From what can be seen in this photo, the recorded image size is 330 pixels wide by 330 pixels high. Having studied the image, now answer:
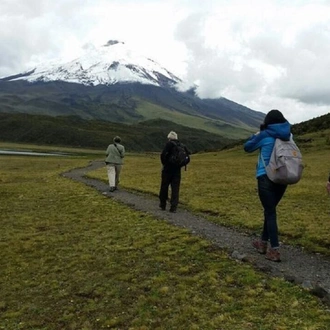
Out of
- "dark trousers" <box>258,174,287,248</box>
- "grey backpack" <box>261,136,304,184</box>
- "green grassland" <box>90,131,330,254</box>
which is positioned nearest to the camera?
"grey backpack" <box>261,136,304,184</box>

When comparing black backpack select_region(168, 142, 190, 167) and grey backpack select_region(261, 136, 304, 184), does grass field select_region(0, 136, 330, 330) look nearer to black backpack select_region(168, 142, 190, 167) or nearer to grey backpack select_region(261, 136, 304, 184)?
grey backpack select_region(261, 136, 304, 184)

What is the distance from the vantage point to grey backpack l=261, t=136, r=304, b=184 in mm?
11195

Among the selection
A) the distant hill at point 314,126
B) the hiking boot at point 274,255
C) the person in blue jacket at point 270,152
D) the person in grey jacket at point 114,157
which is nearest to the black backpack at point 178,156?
the person in blue jacket at point 270,152

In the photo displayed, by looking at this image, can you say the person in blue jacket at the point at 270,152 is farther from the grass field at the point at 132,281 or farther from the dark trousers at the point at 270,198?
the grass field at the point at 132,281

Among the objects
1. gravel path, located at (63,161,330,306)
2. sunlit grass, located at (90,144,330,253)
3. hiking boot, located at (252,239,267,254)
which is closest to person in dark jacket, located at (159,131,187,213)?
gravel path, located at (63,161,330,306)

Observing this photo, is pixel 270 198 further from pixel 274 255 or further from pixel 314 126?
pixel 314 126

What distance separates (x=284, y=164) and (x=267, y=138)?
904 millimetres

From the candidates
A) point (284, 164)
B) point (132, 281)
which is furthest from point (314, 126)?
point (132, 281)

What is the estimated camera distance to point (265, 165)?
459 inches

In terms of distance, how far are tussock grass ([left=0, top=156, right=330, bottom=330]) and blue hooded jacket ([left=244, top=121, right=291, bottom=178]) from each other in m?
3.06

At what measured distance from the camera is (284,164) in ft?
36.8

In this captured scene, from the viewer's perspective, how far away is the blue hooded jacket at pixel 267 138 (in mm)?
11484

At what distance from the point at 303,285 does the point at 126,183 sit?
2633cm

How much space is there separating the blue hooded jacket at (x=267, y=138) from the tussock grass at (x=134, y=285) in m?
3.06
